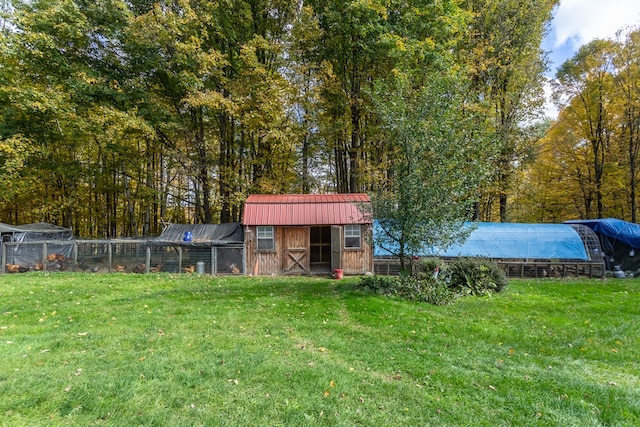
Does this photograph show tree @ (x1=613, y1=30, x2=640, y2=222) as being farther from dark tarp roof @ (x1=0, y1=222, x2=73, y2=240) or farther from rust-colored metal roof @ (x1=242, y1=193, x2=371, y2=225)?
dark tarp roof @ (x1=0, y1=222, x2=73, y2=240)

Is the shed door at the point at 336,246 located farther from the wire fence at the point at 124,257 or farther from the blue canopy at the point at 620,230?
the blue canopy at the point at 620,230

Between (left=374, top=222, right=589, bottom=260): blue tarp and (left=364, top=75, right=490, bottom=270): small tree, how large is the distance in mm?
5209

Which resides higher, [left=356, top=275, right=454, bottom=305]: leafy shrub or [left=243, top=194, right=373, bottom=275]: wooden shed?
[left=243, top=194, right=373, bottom=275]: wooden shed

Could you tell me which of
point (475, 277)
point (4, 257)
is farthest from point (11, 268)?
point (475, 277)

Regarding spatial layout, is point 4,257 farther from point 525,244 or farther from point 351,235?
point 525,244

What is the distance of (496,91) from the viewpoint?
18641 mm

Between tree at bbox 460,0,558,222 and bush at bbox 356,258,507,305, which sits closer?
bush at bbox 356,258,507,305

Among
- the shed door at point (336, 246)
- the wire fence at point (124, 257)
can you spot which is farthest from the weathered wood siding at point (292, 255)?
the wire fence at point (124, 257)

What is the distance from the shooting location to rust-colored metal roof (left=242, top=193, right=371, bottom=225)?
515 inches

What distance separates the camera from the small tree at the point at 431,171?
26.7 feet

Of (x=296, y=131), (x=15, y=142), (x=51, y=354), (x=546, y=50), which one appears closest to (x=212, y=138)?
(x=296, y=131)

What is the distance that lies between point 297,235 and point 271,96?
7.41 m

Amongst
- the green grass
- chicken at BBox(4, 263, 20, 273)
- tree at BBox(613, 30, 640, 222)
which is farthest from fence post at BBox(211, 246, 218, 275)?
tree at BBox(613, 30, 640, 222)

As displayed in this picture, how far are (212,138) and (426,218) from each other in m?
14.8
